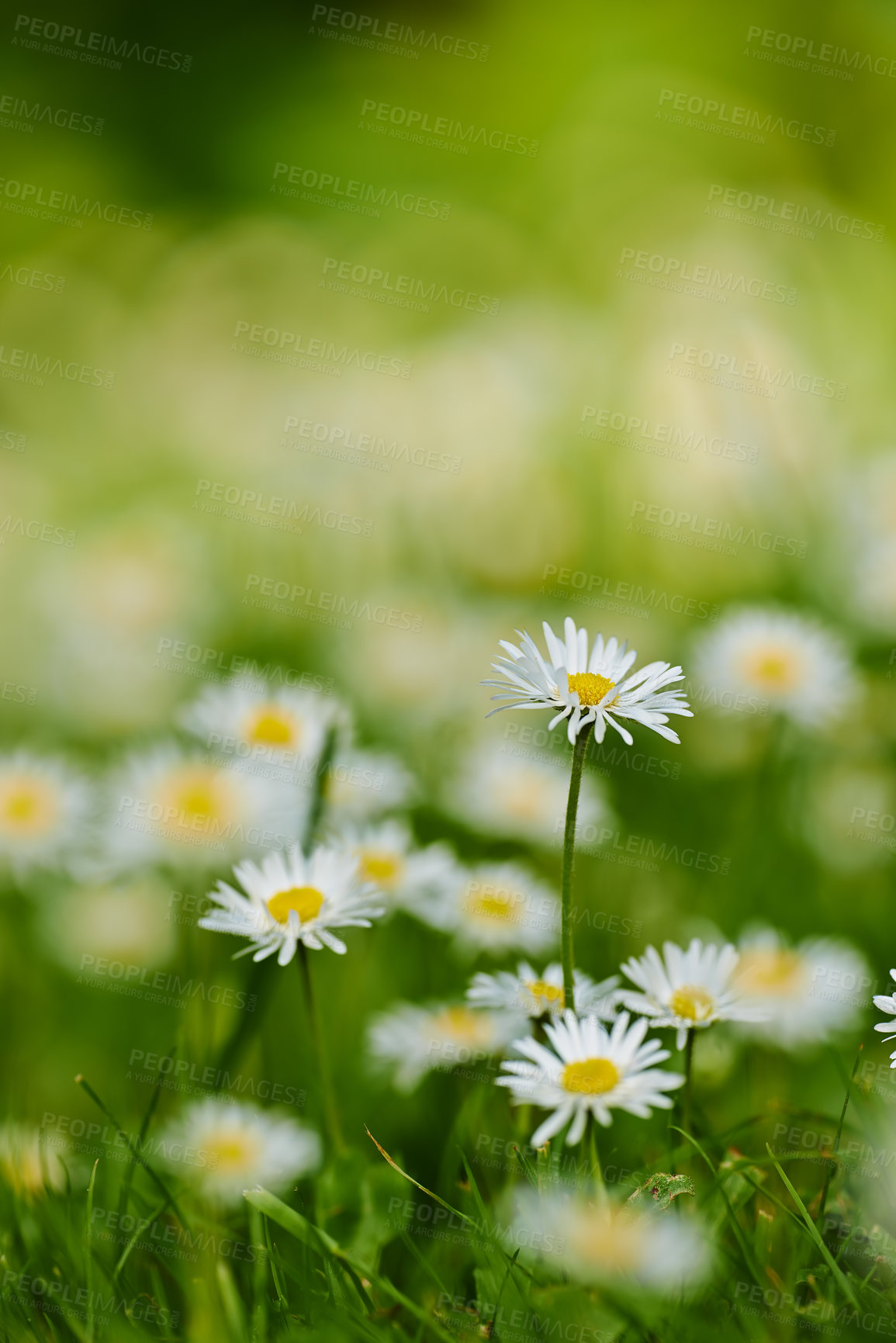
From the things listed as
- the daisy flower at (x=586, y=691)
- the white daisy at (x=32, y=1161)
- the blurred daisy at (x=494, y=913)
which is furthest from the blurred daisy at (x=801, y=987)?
the white daisy at (x=32, y=1161)

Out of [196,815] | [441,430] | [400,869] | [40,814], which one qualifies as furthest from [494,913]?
[441,430]

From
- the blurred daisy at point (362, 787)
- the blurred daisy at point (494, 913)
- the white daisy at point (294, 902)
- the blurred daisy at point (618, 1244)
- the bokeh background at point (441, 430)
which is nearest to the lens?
the blurred daisy at point (618, 1244)

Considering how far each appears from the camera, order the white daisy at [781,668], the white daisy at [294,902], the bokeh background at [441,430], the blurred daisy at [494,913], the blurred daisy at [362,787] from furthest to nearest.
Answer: the bokeh background at [441,430] → the white daisy at [781,668] → the blurred daisy at [362,787] → the blurred daisy at [494,913] → the white daisy at [294,902]

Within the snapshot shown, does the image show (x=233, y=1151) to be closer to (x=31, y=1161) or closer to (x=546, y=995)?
(x=31, y=1161)

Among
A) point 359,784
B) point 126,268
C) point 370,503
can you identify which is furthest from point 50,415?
point 359,784

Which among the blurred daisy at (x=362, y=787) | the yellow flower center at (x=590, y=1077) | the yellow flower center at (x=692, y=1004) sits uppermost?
the blurred daisy at (x=362, y=787)

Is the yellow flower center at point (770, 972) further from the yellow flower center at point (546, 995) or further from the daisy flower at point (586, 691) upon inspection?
the daisy flower at point (586, 691)

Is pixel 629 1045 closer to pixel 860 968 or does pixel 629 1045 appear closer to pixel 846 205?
pixel 860 968
